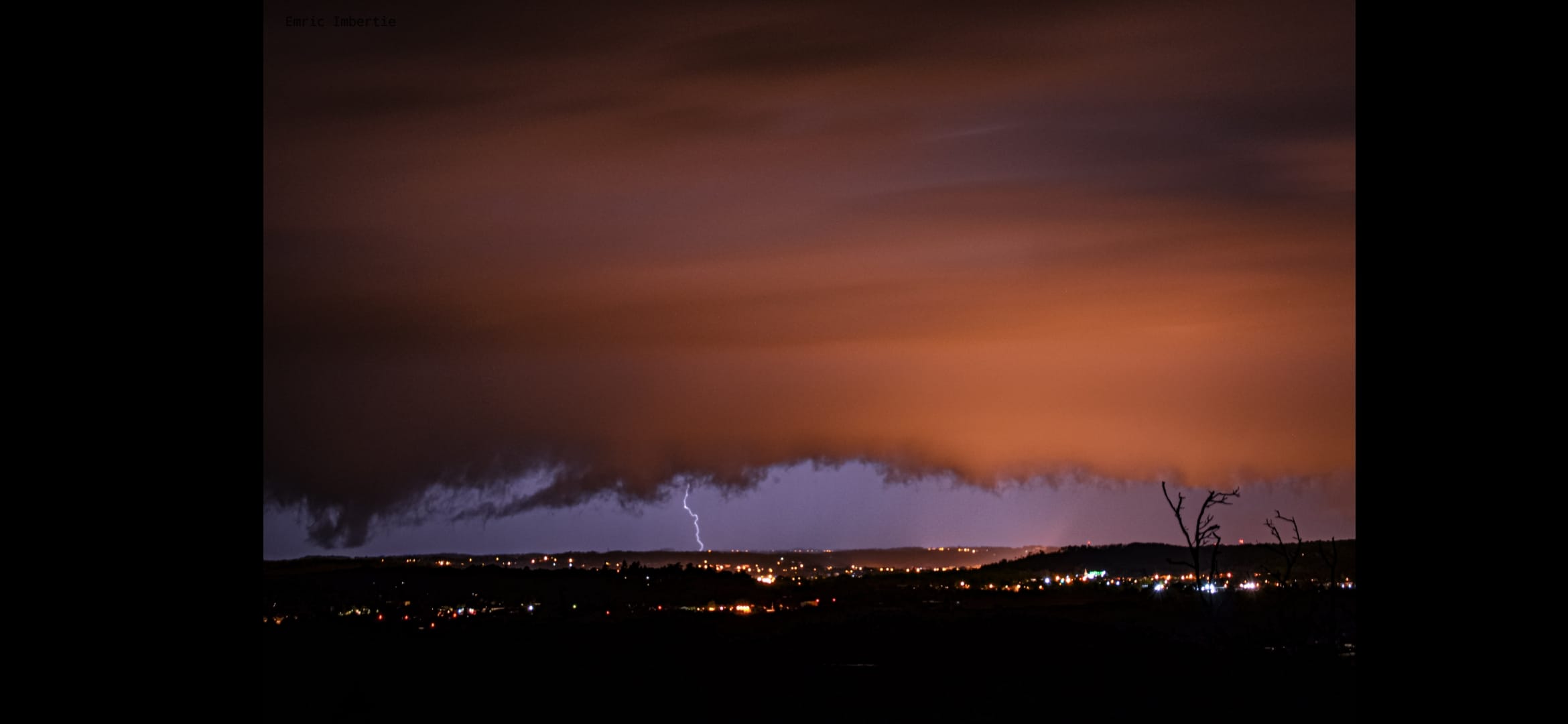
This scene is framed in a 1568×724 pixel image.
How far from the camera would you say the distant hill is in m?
56.0

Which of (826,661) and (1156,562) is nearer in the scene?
(826,661)

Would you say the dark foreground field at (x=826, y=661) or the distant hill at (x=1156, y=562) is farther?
the distant hill at (x=1156, y=562)

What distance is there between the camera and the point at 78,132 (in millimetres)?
4285

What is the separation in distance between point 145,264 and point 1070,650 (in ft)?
53.0

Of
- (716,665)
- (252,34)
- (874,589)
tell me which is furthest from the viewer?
(874,589)

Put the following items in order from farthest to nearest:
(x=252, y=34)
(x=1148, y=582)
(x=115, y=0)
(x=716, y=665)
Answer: (x=1148, y=582) → (x=716, y=665) → (x=252, y=34) → (x=115, y=0)

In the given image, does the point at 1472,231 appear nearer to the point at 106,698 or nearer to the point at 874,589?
the point at 106,698

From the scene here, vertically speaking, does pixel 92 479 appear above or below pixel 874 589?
above

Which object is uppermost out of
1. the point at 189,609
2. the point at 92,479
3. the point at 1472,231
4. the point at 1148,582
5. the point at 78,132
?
the point at 78,132

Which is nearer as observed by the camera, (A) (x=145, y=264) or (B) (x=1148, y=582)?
(A) (x=145, y=264)

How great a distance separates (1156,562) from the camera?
6731 cm

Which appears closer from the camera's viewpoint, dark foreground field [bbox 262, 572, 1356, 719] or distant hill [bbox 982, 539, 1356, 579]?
dark foreground field [bbox 262, 572, 1356, 719]

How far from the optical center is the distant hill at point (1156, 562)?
184ft

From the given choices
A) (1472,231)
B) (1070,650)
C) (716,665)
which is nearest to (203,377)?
(1472,231)
